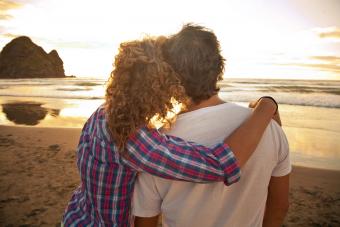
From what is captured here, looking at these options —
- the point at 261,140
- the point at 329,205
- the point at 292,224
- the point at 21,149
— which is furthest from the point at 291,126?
the point at 261,140

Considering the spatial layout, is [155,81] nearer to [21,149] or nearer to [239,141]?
[239,141]

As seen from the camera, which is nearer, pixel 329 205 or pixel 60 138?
pixel 329 205

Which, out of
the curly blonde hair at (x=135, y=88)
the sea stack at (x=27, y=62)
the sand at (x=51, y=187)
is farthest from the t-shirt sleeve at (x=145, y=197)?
the sea stack at (x=27, y=62)

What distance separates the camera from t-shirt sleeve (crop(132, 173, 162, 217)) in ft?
5.24

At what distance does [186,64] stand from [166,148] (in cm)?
42

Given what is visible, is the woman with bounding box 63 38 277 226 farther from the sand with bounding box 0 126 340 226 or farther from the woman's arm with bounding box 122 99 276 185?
the sand with bounding box 0 126 340 226

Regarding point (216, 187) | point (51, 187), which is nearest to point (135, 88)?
point (216, 187)

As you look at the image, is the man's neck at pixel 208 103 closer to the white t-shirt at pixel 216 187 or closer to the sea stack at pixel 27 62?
the white t-shirt at pixel 216 187

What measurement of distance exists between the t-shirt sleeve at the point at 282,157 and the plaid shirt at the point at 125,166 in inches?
14.1

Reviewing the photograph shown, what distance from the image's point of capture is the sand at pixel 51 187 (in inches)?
167

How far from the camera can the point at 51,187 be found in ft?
17.0

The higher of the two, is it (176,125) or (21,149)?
(176,125)

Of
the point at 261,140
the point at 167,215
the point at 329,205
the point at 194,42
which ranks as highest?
the point at 194,42

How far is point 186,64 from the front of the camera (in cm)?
147
